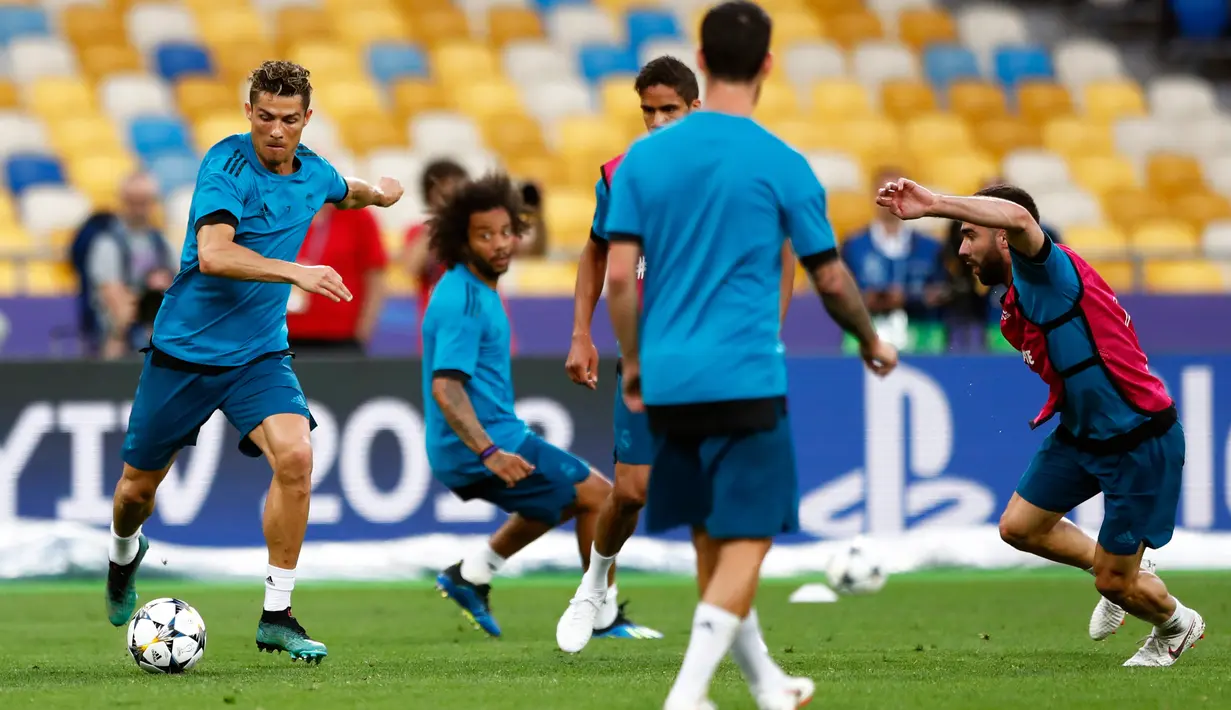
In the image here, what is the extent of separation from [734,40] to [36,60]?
14.7 meters

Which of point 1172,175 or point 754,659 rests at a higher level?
point 754,659

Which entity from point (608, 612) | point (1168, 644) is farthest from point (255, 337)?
point (1168, 644)

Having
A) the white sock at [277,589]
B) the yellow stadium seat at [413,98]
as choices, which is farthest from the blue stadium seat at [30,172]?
the white sock at [277,589]

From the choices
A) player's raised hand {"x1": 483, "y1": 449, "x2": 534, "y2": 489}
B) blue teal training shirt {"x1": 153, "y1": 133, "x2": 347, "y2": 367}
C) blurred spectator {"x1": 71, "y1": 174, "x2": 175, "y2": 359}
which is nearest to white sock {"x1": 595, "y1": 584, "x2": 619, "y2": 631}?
player's raised hand {"x1": 483, "y1": 449, "x2": 534, "y2": 489}

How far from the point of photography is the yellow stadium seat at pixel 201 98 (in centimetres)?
1855

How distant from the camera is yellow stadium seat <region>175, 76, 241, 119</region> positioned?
60.8 feet

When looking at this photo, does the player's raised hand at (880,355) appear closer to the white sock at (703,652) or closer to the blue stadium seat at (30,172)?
the white sock at (703,652)

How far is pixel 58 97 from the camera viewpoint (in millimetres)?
18312

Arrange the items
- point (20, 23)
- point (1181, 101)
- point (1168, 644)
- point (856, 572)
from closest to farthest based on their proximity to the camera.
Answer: point (1168, 644) < point (856, 572) < point (20, 23) < point (1181, 101)

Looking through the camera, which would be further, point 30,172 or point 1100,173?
point 1100,173

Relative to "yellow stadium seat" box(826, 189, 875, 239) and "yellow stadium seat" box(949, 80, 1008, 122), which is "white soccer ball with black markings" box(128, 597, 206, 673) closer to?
"yellow stadium seat" box(826, 189, 875, 239)

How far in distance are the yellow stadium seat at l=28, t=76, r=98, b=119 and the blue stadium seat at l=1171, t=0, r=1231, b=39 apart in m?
12.7

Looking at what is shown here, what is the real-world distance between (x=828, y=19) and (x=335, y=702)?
1669 centimetres

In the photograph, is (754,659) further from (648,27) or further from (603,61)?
(648,27)
